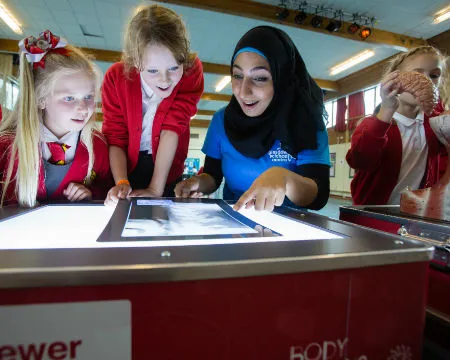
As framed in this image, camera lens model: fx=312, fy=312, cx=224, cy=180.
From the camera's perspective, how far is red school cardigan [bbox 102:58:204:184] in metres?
1.11

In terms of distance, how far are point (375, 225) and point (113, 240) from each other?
58 centimetres

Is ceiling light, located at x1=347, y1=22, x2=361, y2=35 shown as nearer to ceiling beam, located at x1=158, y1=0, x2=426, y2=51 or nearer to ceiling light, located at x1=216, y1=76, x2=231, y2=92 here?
ceiling beam, located at x1=158, y1=0, x2=426, y2=51

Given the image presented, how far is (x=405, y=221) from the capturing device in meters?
0.62

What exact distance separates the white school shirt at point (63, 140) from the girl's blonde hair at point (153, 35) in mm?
294

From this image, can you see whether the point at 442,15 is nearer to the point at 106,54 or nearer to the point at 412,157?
the point at 412,157

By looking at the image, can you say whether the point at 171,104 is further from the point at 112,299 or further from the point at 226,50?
the point at 226,50

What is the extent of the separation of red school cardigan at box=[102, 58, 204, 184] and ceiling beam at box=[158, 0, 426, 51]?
283cm

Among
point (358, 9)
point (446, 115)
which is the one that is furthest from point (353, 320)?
point (358, 9)

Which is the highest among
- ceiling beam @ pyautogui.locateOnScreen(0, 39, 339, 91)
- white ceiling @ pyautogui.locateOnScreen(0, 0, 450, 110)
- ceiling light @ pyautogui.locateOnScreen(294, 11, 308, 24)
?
white ceiling @ pyautogui.locateOnScreen(0, 0, 450, 110)

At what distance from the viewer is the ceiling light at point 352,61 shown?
5504mm

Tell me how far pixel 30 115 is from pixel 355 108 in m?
7.78

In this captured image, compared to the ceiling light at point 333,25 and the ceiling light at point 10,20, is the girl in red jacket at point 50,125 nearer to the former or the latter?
the ceiling light at point 333,25

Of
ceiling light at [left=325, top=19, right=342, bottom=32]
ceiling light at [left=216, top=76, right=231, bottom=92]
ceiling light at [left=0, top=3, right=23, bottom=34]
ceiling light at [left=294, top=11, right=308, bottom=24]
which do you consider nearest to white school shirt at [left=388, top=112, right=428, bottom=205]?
ceiling light at [left=294, top=11, right=308, bottom=24]

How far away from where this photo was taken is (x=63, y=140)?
3.28 ft
